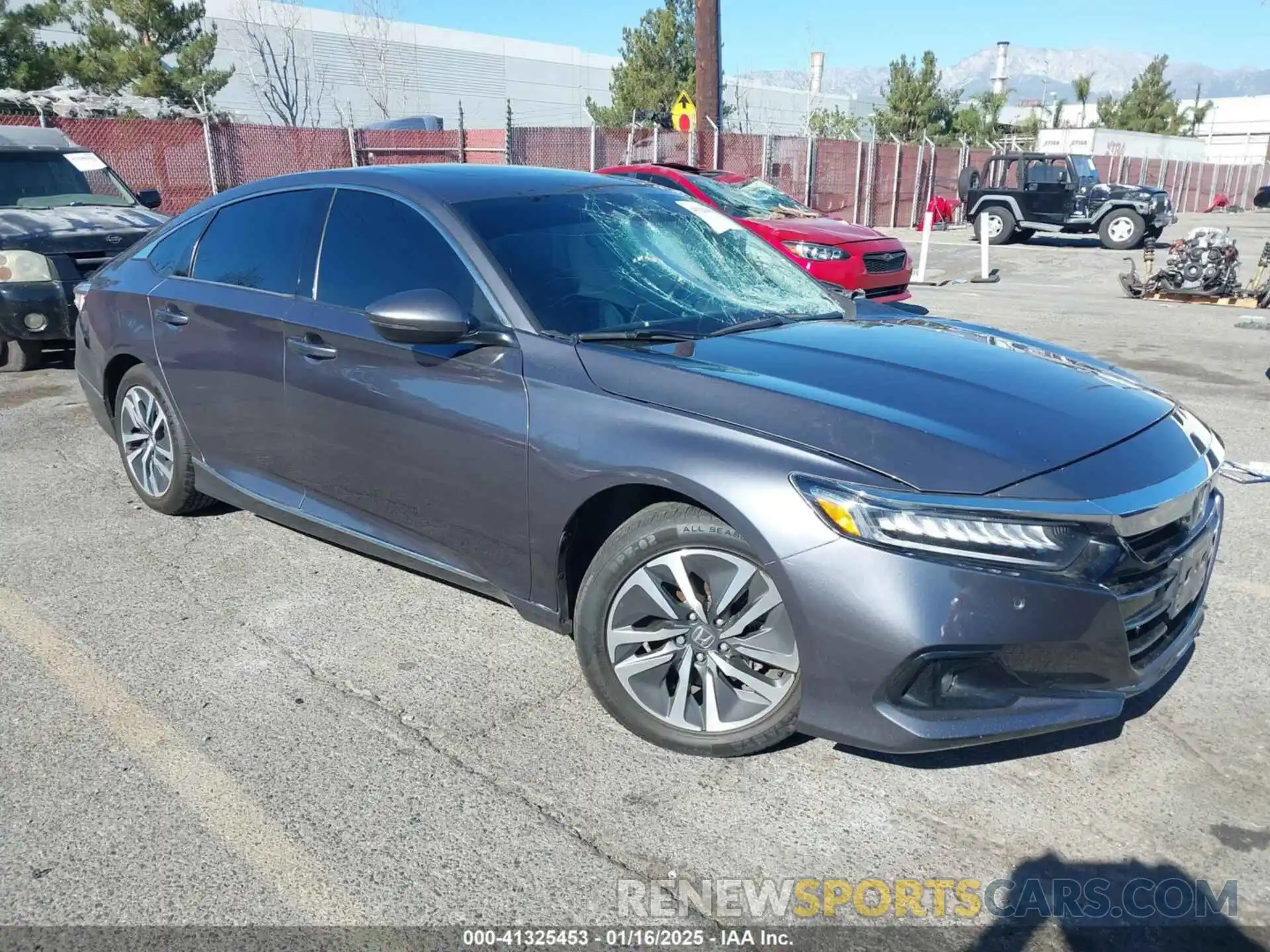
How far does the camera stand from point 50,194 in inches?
338

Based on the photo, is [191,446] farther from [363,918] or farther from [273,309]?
[363,918]

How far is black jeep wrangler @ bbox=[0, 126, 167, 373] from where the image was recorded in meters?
7.38

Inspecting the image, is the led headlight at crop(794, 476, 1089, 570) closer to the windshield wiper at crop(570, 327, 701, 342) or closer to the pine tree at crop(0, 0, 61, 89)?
the windshield wiper at crop(570, 327, 701, 342)

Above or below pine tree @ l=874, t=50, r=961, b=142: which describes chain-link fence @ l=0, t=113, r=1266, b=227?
below

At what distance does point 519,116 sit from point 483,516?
53308 mm

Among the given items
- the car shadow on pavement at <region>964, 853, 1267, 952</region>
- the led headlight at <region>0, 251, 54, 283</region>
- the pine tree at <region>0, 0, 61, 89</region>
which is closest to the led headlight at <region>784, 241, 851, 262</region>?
the led headlight at <region>0, 251, 54, 283</region>

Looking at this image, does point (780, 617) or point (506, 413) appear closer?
point (780, 617)

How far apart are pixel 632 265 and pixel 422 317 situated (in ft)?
2.86

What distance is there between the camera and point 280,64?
139 feet

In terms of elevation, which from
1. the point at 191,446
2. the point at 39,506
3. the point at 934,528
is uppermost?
the point at 934,528

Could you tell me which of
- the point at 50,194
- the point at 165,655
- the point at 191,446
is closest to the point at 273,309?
the point at 191,446

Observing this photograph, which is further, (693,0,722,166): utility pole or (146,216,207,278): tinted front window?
(693,0,722,166): utility pole

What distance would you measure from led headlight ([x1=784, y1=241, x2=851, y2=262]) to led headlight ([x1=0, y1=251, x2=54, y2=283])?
271 inches

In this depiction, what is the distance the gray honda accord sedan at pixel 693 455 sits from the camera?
97.5 inches
